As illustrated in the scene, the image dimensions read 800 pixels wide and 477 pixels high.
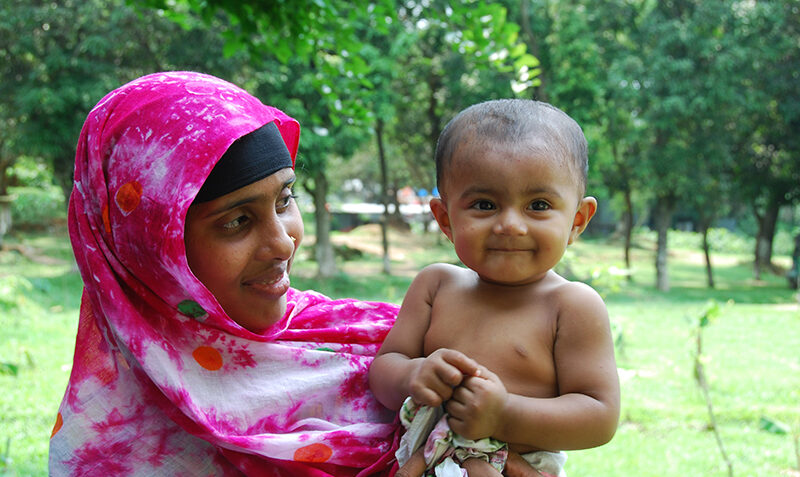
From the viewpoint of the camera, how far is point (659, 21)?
51.9 ft

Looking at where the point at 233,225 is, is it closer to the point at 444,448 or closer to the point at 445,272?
the point at 445,272

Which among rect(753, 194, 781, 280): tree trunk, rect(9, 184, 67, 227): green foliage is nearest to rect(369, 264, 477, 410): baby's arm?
rect(753, 194, 781, 280): tree trunk

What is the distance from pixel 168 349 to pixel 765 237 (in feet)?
78.6

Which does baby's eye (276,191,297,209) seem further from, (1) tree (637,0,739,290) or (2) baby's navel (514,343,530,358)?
(1) tree (637,0,739,290)

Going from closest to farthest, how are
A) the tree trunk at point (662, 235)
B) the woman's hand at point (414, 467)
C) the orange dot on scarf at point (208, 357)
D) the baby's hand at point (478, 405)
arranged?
the baby's hand at point (478, 405)
the woman's hand at point (414, 467)
the orange dot on scarf at point (208, 357)
the tree trunk at point (662, 235)

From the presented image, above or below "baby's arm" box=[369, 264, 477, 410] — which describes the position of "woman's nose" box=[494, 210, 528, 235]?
above

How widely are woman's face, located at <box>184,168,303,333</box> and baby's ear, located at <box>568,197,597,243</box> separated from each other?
0.70 metres

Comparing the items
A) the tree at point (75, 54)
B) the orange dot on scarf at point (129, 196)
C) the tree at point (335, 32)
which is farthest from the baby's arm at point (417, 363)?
the tree at point (75, 54)

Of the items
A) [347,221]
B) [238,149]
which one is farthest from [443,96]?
[347,221]

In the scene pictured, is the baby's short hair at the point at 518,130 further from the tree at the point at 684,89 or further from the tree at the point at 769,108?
the tree at the point at 769,108

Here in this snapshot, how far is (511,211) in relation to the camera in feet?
4.94

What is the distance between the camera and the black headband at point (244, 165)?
160cm

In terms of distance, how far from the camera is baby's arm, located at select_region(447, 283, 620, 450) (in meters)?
1.38

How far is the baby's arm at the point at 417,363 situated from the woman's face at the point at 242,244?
1.02ft
